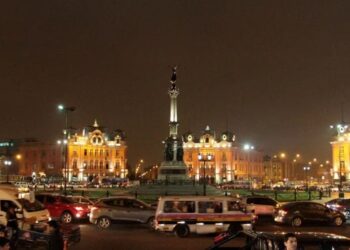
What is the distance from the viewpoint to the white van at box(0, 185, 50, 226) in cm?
2111

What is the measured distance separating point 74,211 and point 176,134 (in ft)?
183

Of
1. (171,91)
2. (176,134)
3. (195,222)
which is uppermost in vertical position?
(171,91)

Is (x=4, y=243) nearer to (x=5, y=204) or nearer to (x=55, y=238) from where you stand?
(x=55, y=238)

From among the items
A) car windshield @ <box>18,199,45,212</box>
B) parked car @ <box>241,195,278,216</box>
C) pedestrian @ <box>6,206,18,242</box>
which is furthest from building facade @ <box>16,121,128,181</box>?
pedestrian @ <box>6,206,18,242</box>

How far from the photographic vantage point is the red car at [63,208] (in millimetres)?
30328

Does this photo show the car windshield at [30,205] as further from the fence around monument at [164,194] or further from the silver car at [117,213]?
the fence around monument at [164,194]

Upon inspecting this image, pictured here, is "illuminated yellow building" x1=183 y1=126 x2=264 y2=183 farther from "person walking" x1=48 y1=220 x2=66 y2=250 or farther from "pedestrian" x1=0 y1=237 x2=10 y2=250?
"person walking" x1=48 y1=220 x2=66 y2=250

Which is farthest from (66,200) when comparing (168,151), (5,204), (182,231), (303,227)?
(168,151)

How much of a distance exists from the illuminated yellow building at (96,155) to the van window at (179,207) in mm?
134348

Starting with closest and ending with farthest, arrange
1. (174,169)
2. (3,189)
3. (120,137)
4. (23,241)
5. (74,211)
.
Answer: (23,241) → (3,189) → (74,211) → (174,169) → (120,137)

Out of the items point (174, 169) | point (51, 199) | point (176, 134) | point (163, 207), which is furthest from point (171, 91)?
point (163, 207)

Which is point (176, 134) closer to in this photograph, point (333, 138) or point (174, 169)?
point (174, 169)

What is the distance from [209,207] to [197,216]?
61 cm

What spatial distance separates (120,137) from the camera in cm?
17200
